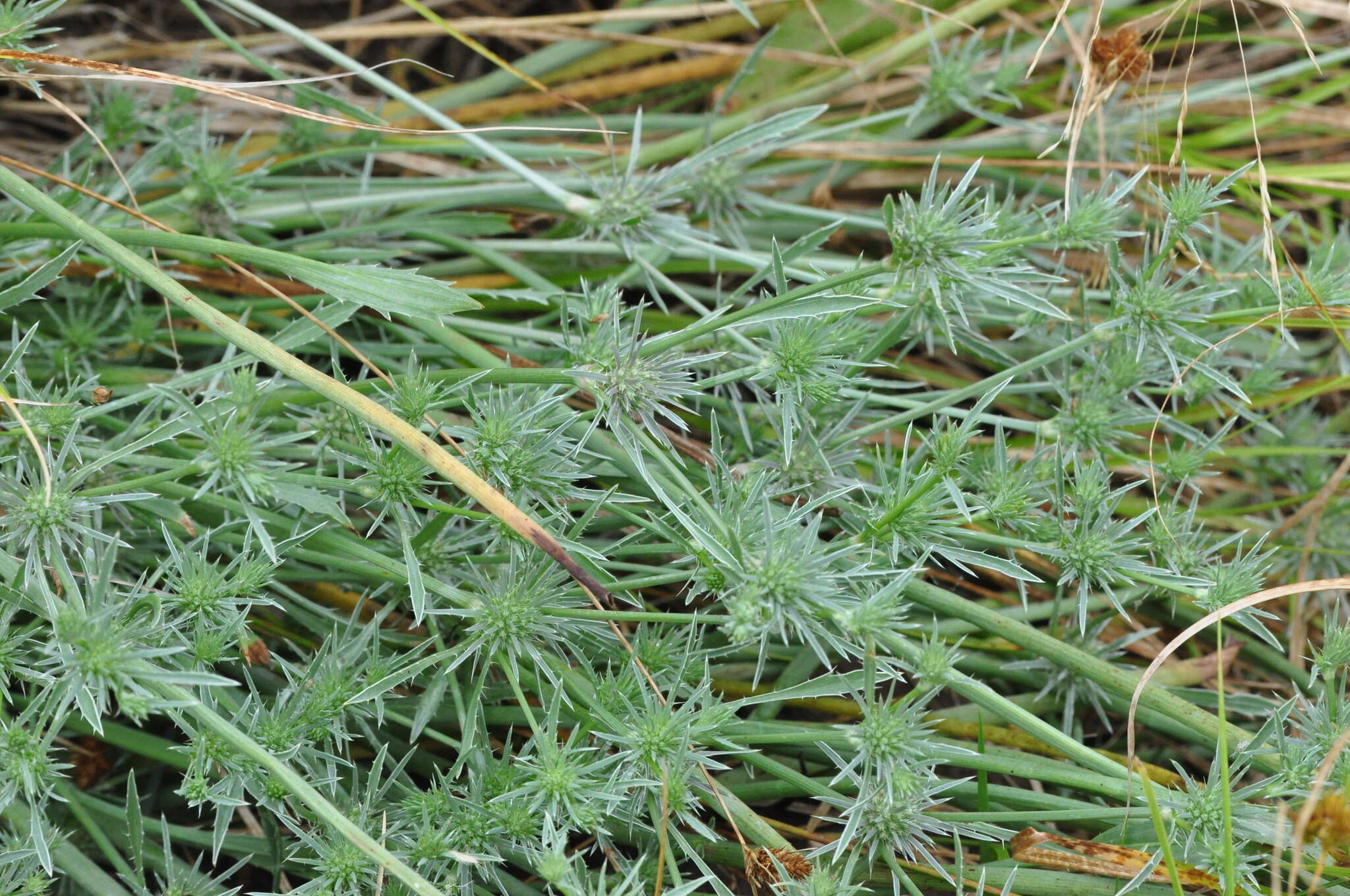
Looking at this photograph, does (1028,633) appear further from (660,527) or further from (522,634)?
(522,634)

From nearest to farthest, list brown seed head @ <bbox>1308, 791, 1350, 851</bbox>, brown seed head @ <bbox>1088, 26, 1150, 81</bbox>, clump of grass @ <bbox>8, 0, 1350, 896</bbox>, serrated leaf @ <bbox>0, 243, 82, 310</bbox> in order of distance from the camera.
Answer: brown seed head @ <bbox>1308, 791, 1350, 851</bbox>
clump of grass @ <bbox>8, 0, 1350, 896</bbox>
serrated leaf @ <bbox>0, 243, 82, 310</bbox>
brown seed head @ <bbox>1088, 26, 1150, 81</bbox>

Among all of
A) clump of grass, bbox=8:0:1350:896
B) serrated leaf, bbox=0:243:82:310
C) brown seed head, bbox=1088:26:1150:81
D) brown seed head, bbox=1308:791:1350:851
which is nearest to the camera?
brown seed head, bbox=1308:791:1350:851

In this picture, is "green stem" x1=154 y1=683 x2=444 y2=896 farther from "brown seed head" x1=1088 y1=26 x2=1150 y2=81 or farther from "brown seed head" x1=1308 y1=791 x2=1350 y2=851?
"brown seed head" x1=1088 y1=26 x2=1150 y2=81

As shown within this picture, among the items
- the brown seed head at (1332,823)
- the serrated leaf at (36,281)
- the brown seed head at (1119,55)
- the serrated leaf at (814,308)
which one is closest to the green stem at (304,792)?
the serrated leaf at (36,281)

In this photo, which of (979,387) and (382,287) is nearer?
(382,287)

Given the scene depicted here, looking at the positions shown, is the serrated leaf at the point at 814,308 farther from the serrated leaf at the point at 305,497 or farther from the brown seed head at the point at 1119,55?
the brown seed head at the point at 1119,55

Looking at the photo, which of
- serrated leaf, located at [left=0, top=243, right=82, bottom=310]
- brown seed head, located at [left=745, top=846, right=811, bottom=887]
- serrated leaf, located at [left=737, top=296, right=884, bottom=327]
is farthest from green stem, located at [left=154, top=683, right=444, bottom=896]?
serrated leaf, located at [left=737, top=296, right=884, bottom=327]

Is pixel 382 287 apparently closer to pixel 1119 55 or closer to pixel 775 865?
pixel 775 865

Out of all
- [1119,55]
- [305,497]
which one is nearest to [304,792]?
[305,497]

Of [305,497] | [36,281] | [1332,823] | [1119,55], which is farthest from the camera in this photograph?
[1119,55]
